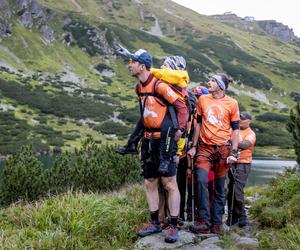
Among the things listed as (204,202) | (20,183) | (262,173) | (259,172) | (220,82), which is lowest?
(259,172)

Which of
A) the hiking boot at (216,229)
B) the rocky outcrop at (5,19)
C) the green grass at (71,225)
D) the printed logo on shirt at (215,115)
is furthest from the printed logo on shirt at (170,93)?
the rocky outcrop at (5,19)

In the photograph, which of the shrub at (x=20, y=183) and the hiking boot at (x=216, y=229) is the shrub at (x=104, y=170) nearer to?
the shrub at (x=20, y=183)

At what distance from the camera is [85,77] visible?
138 meters

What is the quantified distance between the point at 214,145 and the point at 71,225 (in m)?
2.61

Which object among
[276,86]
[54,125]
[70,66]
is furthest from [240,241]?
[276,86]

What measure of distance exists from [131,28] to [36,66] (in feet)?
211

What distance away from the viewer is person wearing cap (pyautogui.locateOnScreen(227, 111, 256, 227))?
319 inches

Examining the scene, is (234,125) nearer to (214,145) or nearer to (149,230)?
(214,145)

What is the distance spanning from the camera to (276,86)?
17225cm

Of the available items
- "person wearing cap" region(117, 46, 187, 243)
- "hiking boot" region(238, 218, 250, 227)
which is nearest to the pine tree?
"hiking boot" region(238, 218, 250, 227)

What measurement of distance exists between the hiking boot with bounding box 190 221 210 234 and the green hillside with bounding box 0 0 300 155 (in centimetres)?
6948

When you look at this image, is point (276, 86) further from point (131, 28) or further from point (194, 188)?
point (194, 188)

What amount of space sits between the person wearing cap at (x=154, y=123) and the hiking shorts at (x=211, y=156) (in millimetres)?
772

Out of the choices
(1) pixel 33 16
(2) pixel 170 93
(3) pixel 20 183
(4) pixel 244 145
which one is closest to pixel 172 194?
(2) pixel 170 93
